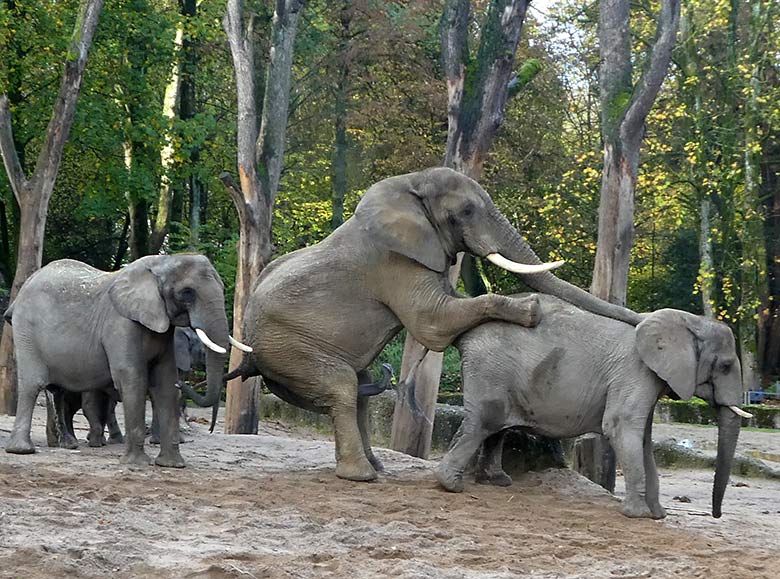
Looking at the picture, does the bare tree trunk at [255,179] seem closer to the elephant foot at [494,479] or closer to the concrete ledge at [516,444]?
the concrete ledge at [516,444]

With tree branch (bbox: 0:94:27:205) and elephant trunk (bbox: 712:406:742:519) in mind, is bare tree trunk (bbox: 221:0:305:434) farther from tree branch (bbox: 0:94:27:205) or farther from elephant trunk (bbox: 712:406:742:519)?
elephant trunk (bbox: 712:406:742:519)

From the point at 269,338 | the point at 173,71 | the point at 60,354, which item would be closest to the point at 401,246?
the point at 269,338

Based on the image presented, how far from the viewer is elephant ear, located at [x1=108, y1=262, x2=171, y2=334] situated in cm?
1118

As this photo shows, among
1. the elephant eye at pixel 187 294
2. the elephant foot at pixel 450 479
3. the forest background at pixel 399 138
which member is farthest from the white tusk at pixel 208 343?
the forest background at pixel 399 138

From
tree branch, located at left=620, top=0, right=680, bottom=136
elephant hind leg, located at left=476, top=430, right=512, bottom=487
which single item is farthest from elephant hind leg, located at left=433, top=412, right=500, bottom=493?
tree branch, located at left=620, top=0, right=680, bottom=136

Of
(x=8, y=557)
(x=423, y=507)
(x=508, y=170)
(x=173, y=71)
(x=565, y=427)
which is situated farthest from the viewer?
(x=508, y=170)

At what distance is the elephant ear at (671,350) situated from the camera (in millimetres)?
10305

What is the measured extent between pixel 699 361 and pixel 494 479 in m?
2.22

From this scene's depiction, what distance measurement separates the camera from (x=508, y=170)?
31.8 meters

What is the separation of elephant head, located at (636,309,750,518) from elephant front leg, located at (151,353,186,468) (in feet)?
14.0

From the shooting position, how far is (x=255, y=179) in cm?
1909

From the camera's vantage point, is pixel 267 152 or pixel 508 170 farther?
pixel 508 170

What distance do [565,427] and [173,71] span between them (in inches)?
779

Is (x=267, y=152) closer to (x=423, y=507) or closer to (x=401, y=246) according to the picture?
(x=401, y=246)
